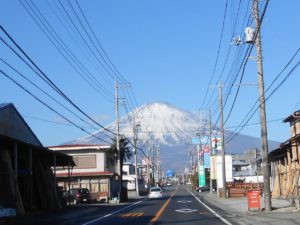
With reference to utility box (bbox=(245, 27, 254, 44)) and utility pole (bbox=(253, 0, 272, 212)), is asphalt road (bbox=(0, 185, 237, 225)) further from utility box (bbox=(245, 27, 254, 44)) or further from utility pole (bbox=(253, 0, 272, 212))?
utility box (bbox=(245, 27, 254, 44))

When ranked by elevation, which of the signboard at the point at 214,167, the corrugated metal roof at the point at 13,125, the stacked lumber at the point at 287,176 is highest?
the corrugated metal roof at the point at 13,125

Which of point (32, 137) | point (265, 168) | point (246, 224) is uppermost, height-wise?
point (32, 137)

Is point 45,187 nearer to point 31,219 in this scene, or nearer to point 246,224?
point 31,219

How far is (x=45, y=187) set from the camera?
1761 inches

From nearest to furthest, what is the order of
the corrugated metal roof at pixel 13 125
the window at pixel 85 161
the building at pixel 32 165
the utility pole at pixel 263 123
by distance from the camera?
the utility pole at pixel 263 123 < the building at pixel 32 165 < the corrugated metal roof at pixel 13 125 < the window at pixel 85 161

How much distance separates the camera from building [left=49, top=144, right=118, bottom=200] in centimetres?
7100

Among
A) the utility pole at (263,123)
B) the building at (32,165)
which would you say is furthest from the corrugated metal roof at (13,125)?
the utility pole at (263,123)

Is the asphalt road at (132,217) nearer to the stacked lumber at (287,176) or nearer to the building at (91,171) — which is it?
the stacked lumber at (287,176)

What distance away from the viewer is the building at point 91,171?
233ft

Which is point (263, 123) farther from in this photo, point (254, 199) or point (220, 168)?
point (220, 168)

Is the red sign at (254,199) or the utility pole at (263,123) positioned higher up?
the utility pole at (263,123)

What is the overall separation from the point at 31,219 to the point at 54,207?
13.3 m

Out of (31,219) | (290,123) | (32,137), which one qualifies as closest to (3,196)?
(31,219)

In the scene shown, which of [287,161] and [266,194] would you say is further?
[287,161]
